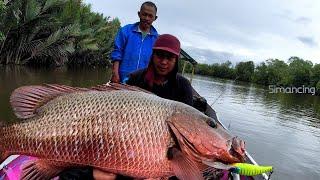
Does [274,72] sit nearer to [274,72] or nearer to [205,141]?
[274,72]

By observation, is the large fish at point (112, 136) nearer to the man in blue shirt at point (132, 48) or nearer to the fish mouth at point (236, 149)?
the fish mouth at point (236, 149)

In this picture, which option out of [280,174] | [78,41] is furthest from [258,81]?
[280,174]

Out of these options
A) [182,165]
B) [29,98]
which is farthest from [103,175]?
[29,98]

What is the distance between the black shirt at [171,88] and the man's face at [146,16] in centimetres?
203

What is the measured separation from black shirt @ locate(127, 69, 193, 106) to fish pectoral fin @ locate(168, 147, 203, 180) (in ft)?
3.99

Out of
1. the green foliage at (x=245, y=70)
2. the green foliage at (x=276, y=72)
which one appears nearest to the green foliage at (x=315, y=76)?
the green foliage at (x=276, y=72)

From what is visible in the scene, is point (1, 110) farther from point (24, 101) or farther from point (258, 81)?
point (258, 81)

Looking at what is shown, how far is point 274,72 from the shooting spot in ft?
333

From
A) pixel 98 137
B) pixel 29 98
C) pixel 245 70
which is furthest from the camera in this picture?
pixel 245 70

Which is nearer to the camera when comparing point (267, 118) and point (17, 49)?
point (267, 118)

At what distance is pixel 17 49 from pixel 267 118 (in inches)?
618

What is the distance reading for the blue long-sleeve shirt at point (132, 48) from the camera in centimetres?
616

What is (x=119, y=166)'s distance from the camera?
8.30 feet

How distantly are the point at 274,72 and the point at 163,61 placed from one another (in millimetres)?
101641
